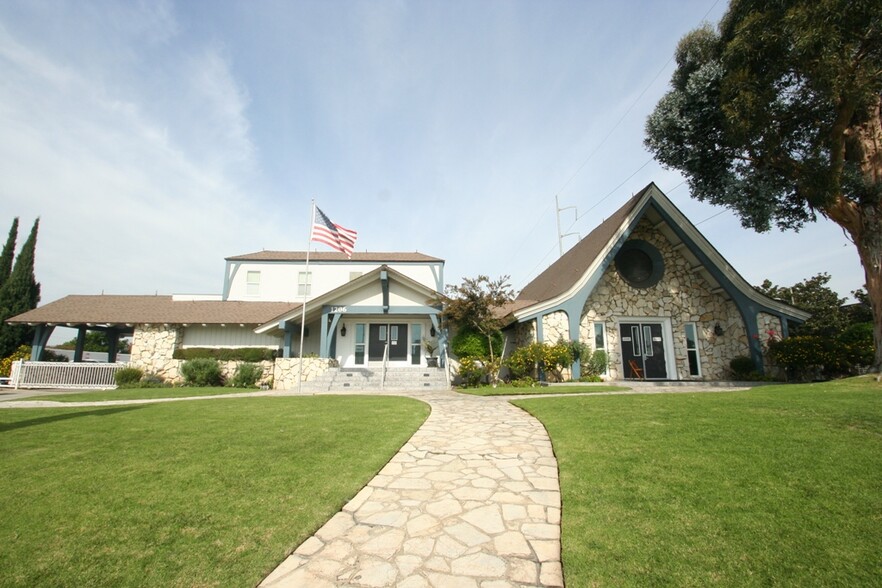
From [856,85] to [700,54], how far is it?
5.16 metres

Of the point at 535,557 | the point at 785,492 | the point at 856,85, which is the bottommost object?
the point at 535,557

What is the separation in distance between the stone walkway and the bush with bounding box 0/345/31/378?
27.2m

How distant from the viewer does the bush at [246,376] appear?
1766 centimetres

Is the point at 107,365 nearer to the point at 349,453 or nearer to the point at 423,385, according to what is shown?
the point at 423,385

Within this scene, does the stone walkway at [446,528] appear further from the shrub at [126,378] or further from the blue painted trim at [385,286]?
the shrub at [126,378]

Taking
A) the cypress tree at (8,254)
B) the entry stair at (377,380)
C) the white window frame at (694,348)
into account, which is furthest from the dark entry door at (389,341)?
the cypress tree at (8,254)

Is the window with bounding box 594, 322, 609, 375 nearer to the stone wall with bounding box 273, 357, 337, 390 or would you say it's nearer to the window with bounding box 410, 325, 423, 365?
the window with bounding box 410, 325, 423, 365

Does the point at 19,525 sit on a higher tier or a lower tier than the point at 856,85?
lower

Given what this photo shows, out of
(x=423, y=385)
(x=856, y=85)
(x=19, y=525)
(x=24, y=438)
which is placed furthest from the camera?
(x=423, y=385)

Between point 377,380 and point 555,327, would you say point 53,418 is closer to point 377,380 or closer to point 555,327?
point 377,380

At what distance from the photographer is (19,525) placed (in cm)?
320

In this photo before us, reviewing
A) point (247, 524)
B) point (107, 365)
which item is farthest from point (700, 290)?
point (107, 365)

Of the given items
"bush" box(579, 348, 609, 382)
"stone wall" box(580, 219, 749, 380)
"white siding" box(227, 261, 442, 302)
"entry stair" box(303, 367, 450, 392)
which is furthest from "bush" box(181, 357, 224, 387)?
"stone wall" box(580, 219, 749, 380)

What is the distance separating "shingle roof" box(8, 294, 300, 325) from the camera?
807 inches
